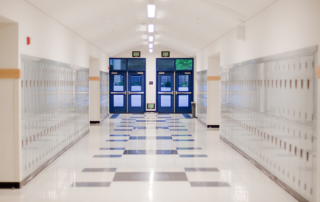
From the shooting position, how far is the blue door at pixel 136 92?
19703 mm

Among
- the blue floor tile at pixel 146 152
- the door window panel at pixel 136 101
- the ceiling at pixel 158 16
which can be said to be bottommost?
the blue floor tile at pixel 146 152

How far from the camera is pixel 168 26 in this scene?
1243cm

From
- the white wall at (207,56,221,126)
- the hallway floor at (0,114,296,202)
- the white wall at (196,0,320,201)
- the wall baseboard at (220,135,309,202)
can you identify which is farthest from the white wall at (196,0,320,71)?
the white wall at (207,56,221,126)

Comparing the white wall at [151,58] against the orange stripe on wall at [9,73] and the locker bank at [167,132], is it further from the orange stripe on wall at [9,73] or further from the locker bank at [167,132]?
the orange stripe on wall at [9,73]

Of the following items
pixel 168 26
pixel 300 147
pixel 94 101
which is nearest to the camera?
pixel 300 147

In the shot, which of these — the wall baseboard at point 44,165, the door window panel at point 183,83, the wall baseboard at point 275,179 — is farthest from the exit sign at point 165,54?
the wall baseboard at point 275,179

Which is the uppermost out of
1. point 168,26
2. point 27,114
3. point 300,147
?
point 168,26

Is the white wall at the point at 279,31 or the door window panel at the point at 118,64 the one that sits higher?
the door window panel at the point at 118,64

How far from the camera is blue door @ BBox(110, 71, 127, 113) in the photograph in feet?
64.1

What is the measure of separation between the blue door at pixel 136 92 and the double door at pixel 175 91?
2.92 feet

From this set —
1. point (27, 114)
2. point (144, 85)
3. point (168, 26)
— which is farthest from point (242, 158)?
point (144, 85)

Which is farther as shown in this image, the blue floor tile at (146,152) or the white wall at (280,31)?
the blue floor tile at (146,152)

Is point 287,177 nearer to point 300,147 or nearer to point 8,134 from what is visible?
point 300,147

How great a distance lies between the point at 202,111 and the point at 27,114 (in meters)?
9.69
